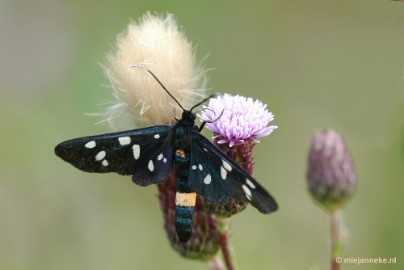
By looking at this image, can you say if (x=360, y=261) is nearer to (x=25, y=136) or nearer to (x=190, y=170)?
(x=190, y=170)

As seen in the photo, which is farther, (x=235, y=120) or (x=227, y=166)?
(x=235, y=120)

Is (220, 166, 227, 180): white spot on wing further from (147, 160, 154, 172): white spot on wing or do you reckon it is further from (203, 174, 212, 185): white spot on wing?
(147, 160, 154, 172): white spot on wing

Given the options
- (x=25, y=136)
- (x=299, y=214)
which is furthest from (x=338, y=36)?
(x=25, y=136)

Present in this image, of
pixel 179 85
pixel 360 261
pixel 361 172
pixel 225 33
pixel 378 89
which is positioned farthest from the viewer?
pixel 225 33

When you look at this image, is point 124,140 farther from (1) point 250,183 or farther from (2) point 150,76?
(1) point 250,183

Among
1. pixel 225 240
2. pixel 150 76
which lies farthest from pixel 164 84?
pixel 225 240

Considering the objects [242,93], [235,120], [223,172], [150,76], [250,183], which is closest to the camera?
[250,183]
